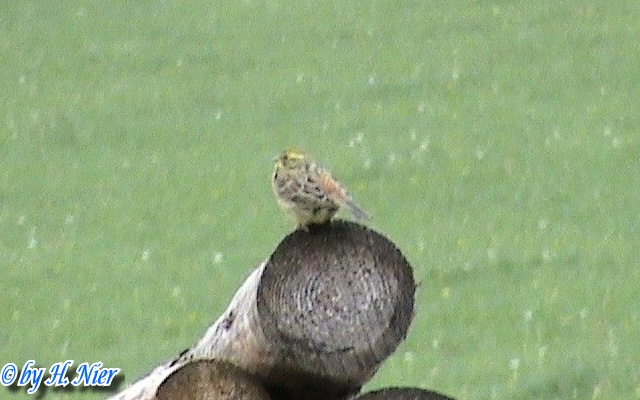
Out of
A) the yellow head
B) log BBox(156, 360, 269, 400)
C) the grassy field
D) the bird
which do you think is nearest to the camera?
log BBox(156, 360, 269, 400)

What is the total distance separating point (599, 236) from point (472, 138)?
204 cm

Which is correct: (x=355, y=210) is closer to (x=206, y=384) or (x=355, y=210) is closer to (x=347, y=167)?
(x=206, y=384)

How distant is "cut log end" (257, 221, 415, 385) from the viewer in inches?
153

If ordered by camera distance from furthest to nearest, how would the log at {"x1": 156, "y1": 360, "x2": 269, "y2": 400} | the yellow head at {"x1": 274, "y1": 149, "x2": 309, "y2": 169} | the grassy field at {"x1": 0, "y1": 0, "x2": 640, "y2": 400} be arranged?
1. the grassy field at {"x1": 0, "y1": 0, "x2": 640, "y2": 400}
2. the yellow head at {"x1": 274, "y1": 149, "x2": 309, "y2": 169}
3. the log at {"x1": 156, "y1": 360, "x2": 269, "y2": 400}

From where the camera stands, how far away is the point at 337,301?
12.9 feet

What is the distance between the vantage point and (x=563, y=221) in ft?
30.9

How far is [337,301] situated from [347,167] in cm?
655

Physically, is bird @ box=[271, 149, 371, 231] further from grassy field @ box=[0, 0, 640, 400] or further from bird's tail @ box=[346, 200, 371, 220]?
grassy field @ box=[0, 0, 640, 400]
